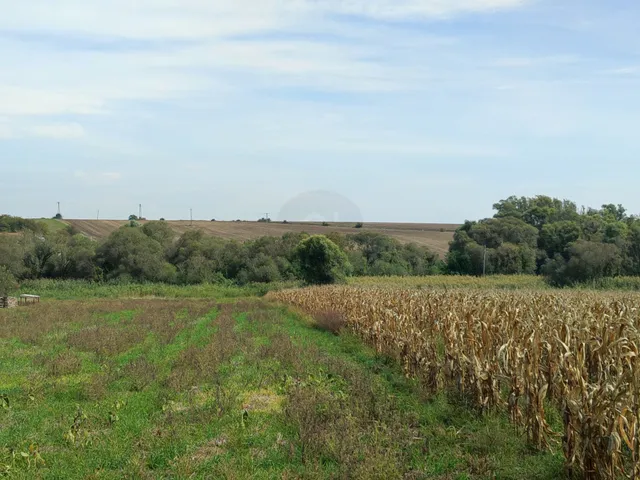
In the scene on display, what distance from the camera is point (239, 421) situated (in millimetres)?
9453

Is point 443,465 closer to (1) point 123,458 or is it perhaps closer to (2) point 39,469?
(1) point 123,458

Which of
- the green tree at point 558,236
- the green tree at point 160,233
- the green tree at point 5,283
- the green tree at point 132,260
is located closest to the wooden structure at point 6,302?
the green tree at point 5,283

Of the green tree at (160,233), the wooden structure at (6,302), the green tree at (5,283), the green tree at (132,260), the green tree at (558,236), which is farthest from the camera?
the green tree at (160,233)

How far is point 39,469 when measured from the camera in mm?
7457

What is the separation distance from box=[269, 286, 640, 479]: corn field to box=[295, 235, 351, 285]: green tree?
3753cm

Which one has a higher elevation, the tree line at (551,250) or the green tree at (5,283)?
the tree line at (551,250)

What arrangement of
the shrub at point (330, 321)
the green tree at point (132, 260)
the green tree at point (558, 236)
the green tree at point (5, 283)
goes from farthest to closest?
the green tree at point (558, 236) < the green tree at point (132, 260) < the green tree at point (5, 283) < the shrub at point (330, 321)

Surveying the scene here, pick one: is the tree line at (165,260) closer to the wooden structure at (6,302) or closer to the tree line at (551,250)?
the tree line at (551,250)

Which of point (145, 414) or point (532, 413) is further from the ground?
point (532, 413)

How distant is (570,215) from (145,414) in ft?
286

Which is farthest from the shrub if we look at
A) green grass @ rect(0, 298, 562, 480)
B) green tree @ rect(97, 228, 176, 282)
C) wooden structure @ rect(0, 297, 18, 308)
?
green tree @ rect(97, 228, 176, 282)

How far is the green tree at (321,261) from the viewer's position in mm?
55062

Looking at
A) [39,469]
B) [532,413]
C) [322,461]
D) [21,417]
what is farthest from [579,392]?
[21,417]

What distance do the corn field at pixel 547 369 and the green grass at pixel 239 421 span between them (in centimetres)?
42
